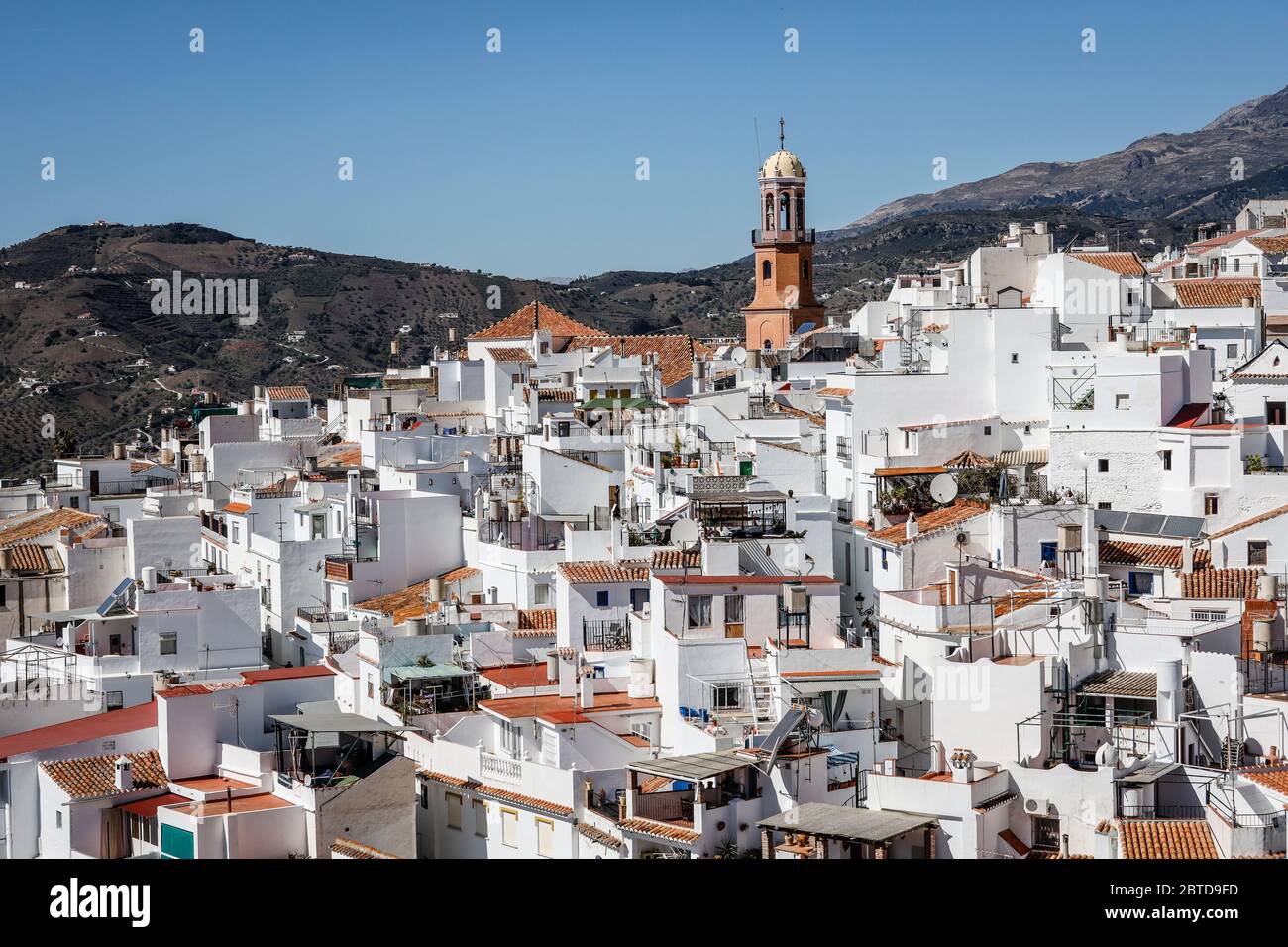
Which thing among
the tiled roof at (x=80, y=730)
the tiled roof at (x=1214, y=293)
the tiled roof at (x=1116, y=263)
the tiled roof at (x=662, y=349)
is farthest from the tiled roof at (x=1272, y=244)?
the tiled roof at (x=80, y=730)

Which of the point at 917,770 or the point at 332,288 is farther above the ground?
the point at 332,288

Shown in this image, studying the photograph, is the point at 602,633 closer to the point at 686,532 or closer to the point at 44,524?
the point at 686,532

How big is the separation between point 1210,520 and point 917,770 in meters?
4.88

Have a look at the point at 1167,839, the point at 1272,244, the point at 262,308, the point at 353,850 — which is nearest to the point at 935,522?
the point at 1167,839

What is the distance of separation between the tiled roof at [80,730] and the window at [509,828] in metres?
3.25

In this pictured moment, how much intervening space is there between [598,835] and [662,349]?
17731 millimetres

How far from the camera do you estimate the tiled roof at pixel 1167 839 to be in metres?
8.66

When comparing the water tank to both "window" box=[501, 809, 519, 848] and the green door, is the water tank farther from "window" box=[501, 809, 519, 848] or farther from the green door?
the green door

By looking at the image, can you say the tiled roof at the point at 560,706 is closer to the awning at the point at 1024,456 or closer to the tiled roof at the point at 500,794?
the tiled roof at the point at 500,794

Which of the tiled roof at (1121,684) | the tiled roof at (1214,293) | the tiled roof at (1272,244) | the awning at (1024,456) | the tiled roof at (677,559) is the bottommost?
the tiled roof at (1121,684)
